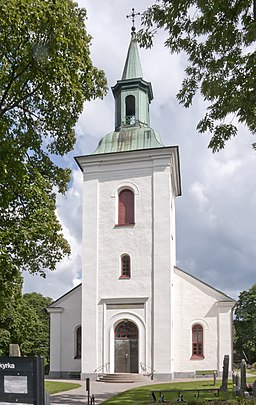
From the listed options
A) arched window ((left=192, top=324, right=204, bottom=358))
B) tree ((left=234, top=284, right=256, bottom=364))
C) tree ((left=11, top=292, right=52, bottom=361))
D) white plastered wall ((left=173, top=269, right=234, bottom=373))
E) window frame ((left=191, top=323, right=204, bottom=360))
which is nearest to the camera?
white plastered wall ((left=173, top=269, right=234, bottom=373))

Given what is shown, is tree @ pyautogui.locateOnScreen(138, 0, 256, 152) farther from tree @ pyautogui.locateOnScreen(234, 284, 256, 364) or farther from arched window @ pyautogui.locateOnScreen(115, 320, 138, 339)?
tree @ pyautogui.locateOnScreen(234, 284, 256, 364)

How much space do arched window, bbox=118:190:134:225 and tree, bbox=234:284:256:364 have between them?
33.2m

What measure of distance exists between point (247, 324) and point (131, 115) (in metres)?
38.0

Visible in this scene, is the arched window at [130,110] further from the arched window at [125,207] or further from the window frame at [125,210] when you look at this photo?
the arched window at [125,207]

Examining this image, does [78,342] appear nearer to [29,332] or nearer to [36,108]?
[29,332]

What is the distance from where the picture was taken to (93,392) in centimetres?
2203

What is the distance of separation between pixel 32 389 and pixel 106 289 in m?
22.0

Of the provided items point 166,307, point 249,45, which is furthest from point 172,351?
point 249,45

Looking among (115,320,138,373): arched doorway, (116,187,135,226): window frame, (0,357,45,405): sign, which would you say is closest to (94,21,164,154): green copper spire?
(116,187,135,226): window frame

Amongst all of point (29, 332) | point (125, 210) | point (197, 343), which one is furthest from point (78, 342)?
point (29, 332)

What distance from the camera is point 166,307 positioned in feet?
92.4

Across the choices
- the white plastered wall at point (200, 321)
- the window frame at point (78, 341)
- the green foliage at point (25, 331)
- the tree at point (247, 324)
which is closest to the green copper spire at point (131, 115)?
the white plastered wall at point (200, 321)

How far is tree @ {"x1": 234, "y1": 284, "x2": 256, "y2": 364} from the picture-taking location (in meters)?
59.0

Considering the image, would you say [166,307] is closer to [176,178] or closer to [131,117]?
[176,178]
